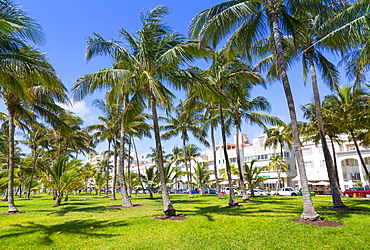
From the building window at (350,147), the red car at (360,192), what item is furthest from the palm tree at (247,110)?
the building window at (350,147)

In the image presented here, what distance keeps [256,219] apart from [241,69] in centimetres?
1007

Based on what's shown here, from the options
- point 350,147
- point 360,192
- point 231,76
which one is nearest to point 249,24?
point 231,76

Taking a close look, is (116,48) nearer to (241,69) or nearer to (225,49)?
(225,49)

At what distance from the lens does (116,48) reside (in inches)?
492

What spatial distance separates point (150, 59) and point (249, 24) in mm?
5054

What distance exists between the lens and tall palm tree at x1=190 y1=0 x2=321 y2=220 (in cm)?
1058

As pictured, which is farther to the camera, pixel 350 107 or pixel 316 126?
pixel 316 126

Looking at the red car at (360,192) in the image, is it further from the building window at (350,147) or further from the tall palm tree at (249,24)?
the tall palm tree at (249,24)

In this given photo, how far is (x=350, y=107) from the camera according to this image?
21.3 metres

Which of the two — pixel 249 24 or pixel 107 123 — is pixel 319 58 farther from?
pixel 107 123

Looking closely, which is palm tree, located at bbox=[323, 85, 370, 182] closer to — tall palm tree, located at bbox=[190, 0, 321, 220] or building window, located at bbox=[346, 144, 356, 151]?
tall palm tree, located at bbox=[190, 0, 321, 220]

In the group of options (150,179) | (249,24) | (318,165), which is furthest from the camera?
(318,165)

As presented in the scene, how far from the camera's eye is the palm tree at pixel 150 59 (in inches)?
464

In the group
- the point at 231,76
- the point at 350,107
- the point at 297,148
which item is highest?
the point at 231,76
